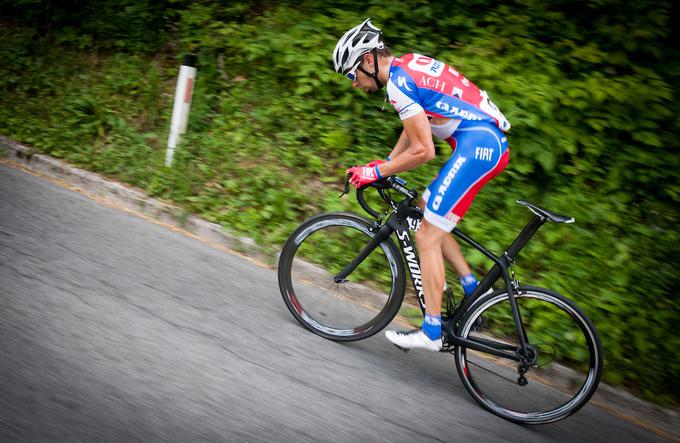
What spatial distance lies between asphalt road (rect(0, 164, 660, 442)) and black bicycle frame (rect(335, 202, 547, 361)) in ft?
1.48

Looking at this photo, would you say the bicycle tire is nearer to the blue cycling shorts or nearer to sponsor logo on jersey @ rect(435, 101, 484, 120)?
the blue cycling shorts

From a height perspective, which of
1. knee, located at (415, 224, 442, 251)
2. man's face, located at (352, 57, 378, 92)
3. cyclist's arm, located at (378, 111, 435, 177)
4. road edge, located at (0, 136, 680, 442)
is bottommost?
road edge, located at (0, 136, 680, 442)

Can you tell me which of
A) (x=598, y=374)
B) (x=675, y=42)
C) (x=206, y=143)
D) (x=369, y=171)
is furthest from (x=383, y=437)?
(x=675, y=42)

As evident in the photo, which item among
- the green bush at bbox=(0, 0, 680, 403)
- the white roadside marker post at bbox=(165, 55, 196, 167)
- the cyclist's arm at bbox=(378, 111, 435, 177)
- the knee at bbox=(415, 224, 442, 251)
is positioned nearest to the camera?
the cyclist's arm at bbox=(378, 111, 435, 177)

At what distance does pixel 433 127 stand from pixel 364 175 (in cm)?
61

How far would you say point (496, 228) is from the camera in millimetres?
5340

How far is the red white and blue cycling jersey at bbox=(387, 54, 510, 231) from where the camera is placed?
3.61m

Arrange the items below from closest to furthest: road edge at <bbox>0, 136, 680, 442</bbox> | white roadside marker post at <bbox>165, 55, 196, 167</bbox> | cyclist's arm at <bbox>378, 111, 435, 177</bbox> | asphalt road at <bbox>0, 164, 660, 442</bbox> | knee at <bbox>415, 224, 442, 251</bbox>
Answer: asphalt road at <bbox>0, 164, 660, 442</bbox>, cyclist's arm at <bbox>378, 111, 435, 177</bbox>, knee at <bbox>415, 224, 442, 251</bbox>, road edge at <bbox>0, 136, 680, 442</bbox>, white roadside marker post at <bbox>165, 55, 196, 167</bbox>

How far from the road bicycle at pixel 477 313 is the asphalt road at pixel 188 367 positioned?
0.19m

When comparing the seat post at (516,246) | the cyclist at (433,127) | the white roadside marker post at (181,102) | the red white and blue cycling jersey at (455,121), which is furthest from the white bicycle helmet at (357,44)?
the white roadside marker post at (181,102)

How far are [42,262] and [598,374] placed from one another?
4431mm

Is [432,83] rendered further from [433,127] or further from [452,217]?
[452,217]

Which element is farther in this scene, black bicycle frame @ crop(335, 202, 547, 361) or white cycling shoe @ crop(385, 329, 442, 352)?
white cycling shoe @ crop(385, 329, 442, 352)

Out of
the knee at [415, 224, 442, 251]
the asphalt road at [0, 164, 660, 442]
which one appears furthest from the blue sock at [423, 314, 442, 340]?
the knee at [415, 224, 442, 251]
